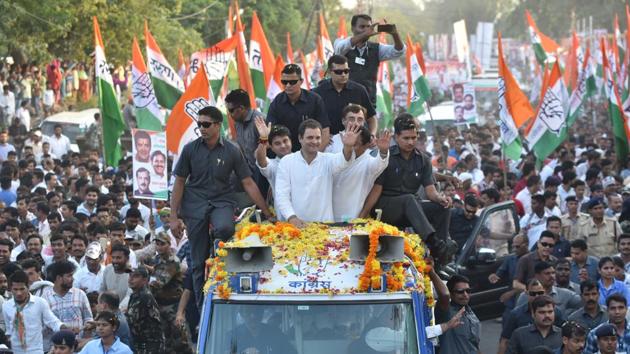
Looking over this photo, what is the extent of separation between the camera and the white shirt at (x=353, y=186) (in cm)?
1078

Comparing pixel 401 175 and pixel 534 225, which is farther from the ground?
pixel 401 175

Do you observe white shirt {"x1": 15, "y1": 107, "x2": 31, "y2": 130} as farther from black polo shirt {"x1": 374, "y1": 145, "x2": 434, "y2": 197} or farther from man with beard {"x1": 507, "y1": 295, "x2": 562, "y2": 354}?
black polo shirt {"x1": 374, "y1": 145, "x2": 434, "y2": 197}

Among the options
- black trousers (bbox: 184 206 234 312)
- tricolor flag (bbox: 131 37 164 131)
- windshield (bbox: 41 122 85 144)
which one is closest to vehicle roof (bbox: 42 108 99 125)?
windshield (bbox: 41 122 85 144)

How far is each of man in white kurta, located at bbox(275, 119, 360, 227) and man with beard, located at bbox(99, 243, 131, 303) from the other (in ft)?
12.9

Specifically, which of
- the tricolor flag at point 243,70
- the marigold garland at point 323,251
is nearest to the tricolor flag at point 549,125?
the tricolor flag at point 243,70

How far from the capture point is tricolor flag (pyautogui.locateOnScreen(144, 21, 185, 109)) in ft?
73.8

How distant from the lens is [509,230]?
1692 centimetres

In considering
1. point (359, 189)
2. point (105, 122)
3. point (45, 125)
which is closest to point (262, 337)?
point (359, 189)

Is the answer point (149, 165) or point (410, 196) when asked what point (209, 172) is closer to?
point (410, 196)

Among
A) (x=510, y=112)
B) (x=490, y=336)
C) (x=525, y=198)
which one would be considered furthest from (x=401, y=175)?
(x=510, y=112)

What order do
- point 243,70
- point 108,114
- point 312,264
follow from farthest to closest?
point 243,70 < point 108,114 < point 312,264

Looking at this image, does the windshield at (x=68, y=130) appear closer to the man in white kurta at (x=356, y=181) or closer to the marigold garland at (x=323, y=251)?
the man in white kurta at (x=356, y=181)

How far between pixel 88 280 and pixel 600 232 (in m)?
6.41

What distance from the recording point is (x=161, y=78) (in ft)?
74.2
